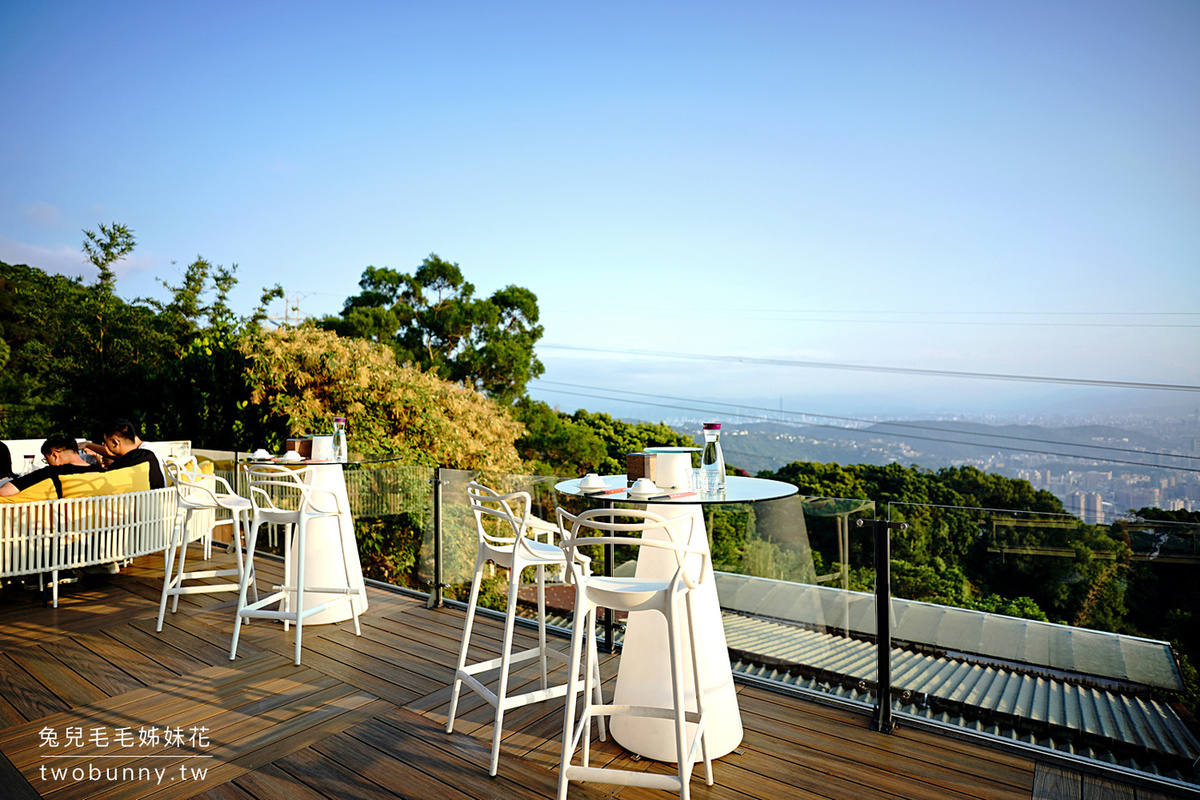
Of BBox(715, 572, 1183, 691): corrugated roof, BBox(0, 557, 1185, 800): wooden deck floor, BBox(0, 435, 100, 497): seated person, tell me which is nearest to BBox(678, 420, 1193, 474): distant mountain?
BBox(715, 572, 1183, 691): corrugated roof

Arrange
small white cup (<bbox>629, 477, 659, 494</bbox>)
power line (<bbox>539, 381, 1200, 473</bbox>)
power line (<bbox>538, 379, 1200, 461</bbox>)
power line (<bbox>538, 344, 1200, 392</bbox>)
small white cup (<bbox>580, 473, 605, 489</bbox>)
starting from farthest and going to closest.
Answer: power line (<bbox>538, 344, 1200, 392</bbox>), power line (<bbox>538, 379, 1200, 461</bbox>), power line (<bbox>539, 381, 1200, 473</bbox>), small white cup (<bbox>580, 473, 605, 489</bbox>), small white cup (<bbox>629, 477, 659, 494</bbox>)

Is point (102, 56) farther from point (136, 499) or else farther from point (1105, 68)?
point (1105, 68)

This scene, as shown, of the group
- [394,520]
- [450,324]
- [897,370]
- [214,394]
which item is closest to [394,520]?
[394,520]

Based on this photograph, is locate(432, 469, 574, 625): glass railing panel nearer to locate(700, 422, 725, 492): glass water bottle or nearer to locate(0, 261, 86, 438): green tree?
locate(700, 422, 725, 492): glass water bottle

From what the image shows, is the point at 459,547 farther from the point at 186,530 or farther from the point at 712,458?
the point at 712,458

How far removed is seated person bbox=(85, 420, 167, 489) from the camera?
5.21m

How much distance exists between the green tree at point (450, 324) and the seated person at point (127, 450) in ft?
42.2

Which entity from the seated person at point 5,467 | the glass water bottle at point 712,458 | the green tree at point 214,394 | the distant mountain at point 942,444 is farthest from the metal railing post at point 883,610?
the distant mountain at point 942,444

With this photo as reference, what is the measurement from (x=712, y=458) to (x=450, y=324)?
17.4 metres

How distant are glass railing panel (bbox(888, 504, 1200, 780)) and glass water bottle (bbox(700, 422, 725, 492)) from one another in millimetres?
783

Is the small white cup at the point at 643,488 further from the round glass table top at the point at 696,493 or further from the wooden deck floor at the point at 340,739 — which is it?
the wooden deck floor at the point at 340,739

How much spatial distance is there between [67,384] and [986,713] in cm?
1379

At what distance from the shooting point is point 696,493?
2564 millimetres

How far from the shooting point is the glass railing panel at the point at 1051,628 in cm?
236
